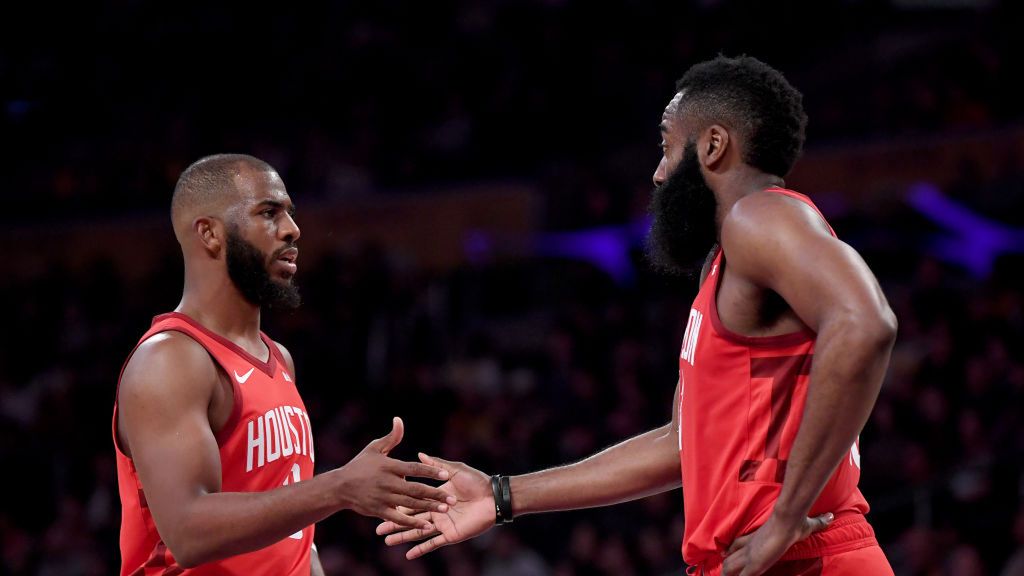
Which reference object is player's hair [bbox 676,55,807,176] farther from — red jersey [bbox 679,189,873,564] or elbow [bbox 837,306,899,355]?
elbow [bbox 837,306,899,355]

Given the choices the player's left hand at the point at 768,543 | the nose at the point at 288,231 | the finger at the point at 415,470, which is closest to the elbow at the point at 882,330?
the player's left hand at the point at 768,543

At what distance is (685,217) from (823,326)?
0.70m

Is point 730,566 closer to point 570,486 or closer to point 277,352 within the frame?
point 570,486

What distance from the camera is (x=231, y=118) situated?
1470cm

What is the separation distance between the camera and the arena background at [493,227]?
8320 millimetres

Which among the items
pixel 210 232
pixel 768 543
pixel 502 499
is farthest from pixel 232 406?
pixel 768 543

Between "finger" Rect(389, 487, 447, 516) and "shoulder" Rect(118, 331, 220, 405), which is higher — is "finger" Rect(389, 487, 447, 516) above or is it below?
below

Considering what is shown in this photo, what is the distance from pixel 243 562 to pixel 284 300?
0.91 metres

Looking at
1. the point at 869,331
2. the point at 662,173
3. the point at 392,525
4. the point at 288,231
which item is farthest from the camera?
the point at 288,231

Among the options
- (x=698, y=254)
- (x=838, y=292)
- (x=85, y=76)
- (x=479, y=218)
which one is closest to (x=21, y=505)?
(x=479, y=218)

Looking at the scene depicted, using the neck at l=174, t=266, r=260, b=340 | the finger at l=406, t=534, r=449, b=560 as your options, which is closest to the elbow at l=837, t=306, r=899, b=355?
the finger at l=406, t=534, r=449, b=560

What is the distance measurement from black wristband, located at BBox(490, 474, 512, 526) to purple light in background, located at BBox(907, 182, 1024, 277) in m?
8.04

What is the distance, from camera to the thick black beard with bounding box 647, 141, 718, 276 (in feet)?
11.2

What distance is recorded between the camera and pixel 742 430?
10.4 ft
